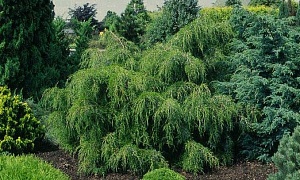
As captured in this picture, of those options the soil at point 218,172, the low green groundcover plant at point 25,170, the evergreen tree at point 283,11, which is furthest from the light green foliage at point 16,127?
the evergreen tree at point 283,11

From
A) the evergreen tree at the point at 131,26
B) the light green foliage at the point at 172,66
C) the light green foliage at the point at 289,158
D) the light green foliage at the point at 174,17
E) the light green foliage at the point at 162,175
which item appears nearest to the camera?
the light green foliage at the point at 289,158

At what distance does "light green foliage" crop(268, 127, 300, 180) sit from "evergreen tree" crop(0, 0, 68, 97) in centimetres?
564

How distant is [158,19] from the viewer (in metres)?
8.77

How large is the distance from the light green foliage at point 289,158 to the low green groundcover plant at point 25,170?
2.17 m

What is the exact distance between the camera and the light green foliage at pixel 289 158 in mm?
4062

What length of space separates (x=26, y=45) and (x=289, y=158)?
603 cm

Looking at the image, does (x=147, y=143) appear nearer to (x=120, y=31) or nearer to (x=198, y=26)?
(x=198, y=26)

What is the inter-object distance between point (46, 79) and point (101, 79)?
11.0ft

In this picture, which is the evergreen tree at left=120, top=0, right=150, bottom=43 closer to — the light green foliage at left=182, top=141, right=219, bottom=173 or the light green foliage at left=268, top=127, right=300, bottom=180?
the light green foliage at left=182, top=141, right=219, bottom=173

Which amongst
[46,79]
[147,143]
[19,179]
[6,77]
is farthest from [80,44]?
[19,179]

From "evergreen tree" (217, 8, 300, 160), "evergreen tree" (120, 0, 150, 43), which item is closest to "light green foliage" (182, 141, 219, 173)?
"evergreen tree" (217, 8, 300, 160)

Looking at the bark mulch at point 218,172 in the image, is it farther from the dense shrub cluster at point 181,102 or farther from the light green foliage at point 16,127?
the light green foliage at point 16,127

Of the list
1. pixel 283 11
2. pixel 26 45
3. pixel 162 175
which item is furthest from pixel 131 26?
pixel 162 175

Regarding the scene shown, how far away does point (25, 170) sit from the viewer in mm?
4930
